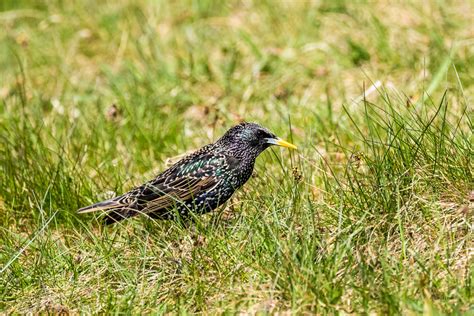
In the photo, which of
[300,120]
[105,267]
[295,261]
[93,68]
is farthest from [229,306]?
[93,68]

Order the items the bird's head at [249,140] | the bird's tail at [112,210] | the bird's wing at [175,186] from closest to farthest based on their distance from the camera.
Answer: the bird's tail at [112,210] < the bird's wing at [175,186] < the bird's head at [249,140]

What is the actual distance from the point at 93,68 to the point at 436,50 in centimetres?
327

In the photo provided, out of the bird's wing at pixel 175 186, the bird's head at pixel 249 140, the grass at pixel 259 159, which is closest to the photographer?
the grass at pixel 259 159

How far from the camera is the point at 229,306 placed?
13.9 feet

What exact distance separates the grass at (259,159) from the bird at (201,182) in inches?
3.9

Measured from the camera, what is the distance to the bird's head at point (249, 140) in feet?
18.2

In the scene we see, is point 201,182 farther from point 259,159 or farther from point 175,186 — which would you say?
point 259,159

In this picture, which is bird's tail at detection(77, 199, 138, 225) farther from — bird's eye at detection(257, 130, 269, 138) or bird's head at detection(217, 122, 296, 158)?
bird's eye at detection(257, 130, 269, 138)

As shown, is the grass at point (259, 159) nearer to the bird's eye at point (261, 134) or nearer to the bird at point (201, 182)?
the bird at point (201, 182)

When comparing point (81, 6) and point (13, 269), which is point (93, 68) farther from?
point (13, 269)

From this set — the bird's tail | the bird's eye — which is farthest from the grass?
the bird's eye

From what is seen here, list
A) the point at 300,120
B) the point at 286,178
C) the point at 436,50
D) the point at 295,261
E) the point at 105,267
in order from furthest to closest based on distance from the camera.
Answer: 1. the point at 436,50
2. the point at 300,120
3. the point at 286,178
4. the point at 105,267
5. the point at 295,261

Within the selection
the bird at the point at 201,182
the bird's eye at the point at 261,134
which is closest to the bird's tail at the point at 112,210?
the bird at the point at 201,182

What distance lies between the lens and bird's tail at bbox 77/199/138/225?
17.5ft
